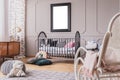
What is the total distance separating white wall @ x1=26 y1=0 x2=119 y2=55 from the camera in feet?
21.9

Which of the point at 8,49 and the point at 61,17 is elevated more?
the point at 61,17

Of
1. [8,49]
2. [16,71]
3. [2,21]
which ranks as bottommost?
[16,71]

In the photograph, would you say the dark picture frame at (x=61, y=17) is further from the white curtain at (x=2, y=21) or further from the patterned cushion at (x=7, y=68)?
the patterned cushion at (x=7, y=68)

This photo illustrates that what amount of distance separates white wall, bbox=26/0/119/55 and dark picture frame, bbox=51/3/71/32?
0.12m

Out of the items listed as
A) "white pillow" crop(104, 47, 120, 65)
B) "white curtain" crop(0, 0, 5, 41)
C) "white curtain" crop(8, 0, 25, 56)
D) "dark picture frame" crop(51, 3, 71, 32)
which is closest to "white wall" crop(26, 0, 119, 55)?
"dark picture frame" crop(51, 3, 71, 32)

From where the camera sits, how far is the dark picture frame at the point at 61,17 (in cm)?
702

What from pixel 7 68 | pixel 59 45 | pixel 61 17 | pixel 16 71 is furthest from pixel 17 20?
pixel 16 71

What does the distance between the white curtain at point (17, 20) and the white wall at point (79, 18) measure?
10.5 inches

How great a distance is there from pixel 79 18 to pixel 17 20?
2211 millimetres

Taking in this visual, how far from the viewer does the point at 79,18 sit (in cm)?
694

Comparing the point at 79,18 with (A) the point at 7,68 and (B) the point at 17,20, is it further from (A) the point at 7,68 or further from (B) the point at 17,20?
(A) the point at 7,68

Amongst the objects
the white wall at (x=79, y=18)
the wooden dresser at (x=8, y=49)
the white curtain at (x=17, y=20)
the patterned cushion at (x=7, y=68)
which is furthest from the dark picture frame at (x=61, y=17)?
the patterned cushion at (x=7, y=68)

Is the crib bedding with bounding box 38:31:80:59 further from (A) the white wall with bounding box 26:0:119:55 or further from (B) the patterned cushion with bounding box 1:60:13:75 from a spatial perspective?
(B) the patterned cushion with bounding box 1:60:13:75

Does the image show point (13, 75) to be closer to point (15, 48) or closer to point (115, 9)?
point (15, 48)
